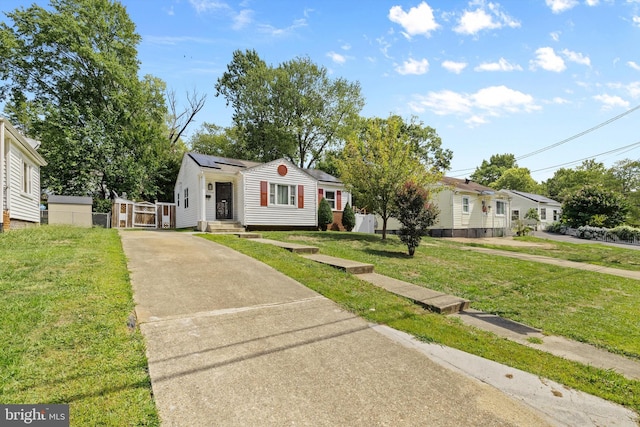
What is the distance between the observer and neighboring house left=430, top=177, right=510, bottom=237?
22.5 meters

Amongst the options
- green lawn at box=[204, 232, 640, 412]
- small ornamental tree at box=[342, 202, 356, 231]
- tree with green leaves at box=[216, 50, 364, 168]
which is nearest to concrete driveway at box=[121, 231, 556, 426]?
green lawn at box=[204, 232, 640, 412]

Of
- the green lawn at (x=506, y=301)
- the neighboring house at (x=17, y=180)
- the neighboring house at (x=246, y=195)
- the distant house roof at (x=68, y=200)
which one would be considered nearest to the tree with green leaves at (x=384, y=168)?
the green lawn at (x=506, y=301)

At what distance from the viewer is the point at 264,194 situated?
16297mm

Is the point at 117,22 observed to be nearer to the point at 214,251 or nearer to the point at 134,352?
the point at 214,251

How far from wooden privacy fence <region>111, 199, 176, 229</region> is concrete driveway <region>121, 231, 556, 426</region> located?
16895 mm

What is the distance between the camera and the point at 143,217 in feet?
66.4

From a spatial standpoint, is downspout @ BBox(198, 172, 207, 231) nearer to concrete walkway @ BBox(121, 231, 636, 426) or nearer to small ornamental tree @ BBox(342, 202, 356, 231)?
small ornamental tree @ BBox(342, 202, 356, 231)

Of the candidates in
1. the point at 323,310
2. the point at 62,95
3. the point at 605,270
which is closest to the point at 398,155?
the point at 605,270

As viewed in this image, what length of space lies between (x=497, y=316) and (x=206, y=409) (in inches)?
203

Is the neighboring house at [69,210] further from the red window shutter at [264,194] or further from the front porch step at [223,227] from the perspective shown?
the red window shutter at [264,194]

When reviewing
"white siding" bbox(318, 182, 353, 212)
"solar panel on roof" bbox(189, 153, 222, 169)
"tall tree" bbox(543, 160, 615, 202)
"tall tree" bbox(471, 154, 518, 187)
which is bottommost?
"white siding" bbox(318, 182, 353, 212)

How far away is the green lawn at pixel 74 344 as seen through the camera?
227 centimetres

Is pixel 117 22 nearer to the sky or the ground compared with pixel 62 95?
nearer to the sky

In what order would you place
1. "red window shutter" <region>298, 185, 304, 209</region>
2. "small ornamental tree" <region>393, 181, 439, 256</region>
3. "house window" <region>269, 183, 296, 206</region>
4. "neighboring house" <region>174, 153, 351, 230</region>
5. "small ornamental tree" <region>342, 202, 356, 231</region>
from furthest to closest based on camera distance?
"small ornamental tree" <region>342, 202, 356, 231</region>, "red window shutter" <region>298, 185, 304, 209</region>, "house window" <region>269, 183, 296, 206</region>, "neighboring house" <region>174, 153, 351, 230</region>, "small ornamental tree" <region>393, 181, 439, 256</region>
